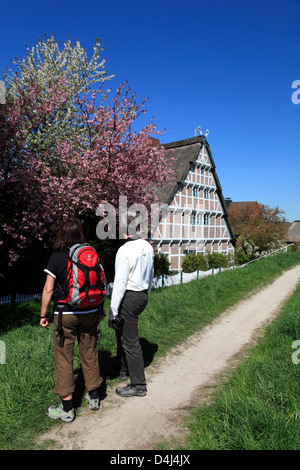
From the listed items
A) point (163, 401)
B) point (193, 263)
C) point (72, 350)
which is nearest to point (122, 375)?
point (163, 401)

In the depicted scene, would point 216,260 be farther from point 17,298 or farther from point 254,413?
point 254,413

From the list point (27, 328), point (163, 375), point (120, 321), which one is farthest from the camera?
point (27, 328)

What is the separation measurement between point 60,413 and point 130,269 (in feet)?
5.25

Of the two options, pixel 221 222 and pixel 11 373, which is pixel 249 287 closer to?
pixel 11 373

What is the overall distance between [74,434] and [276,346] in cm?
349

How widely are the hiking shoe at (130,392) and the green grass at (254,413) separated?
0.65 metres

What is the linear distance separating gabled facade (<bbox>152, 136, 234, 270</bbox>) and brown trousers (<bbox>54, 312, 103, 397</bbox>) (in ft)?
50.6

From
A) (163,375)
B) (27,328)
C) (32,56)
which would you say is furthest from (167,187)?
(163,375)

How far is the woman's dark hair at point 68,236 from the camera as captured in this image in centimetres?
310

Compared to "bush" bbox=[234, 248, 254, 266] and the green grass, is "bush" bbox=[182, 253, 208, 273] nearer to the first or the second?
"bush" bbox=[234, 248, 254, 266]

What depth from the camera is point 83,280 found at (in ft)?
9.62

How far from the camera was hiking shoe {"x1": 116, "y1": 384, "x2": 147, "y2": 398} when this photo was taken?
3521 mm

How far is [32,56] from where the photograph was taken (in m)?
9.90

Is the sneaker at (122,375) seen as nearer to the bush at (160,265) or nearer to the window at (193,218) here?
the bush at (160,265)
